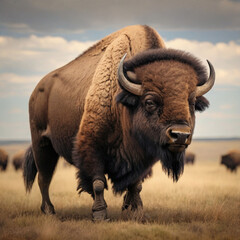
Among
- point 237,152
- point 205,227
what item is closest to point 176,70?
point 205,227

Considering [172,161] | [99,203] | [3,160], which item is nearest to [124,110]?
[172,161]

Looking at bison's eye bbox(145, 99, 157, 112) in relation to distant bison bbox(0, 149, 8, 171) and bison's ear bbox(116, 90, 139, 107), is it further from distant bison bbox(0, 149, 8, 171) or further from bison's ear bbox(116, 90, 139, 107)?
distant bison bbox(0, 149, 8, 171)

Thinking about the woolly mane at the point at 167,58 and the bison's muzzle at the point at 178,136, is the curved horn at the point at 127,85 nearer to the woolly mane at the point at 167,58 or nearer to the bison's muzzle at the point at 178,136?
the woolly mane at the point at 167,58

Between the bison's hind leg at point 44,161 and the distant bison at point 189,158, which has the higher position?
the bison's hind leg at point 44,161

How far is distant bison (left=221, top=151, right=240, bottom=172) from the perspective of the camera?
21.7 metres

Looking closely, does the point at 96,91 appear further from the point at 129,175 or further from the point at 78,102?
the point at 129,175

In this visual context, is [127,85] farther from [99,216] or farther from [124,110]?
[99,216]

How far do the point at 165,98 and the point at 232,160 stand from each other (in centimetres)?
1745

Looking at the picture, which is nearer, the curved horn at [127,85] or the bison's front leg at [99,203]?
the curved horn at [127,85]

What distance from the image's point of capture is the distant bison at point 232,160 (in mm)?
21700

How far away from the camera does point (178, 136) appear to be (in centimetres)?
A: 505

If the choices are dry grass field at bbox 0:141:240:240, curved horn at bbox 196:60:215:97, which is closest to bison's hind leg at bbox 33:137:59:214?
dry grass field at bbox 0:141:240:240

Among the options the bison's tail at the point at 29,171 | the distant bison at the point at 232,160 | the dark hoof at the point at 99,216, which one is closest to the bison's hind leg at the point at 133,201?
the dark hoof at the point at 99,216

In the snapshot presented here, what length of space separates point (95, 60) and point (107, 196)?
3401 millimetres
